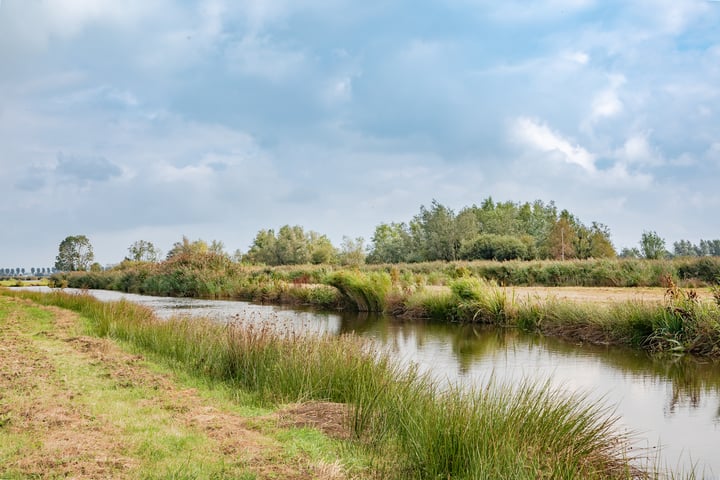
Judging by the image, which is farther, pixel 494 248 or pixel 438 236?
pixel 438 236

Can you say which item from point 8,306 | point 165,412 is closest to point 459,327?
point 165,412

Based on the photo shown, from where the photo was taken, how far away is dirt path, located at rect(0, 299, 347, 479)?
159 inches

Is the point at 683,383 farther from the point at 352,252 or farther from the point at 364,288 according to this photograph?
the point at 352,252

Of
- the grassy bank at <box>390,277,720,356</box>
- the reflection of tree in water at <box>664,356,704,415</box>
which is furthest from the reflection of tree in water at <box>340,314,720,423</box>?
the grassy bank at <box>390,277,720,356</box>

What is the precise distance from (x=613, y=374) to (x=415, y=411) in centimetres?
620

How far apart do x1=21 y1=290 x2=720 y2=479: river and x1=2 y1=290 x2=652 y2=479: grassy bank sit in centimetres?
42

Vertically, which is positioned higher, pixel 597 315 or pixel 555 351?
pixel 597 315

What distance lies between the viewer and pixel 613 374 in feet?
31.7

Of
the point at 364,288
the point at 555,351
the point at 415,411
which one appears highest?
the point at 364,288

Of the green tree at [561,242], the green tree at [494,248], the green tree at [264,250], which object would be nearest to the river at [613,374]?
the green tree at [494,248]

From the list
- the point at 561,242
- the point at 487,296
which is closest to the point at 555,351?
the point at 487,296

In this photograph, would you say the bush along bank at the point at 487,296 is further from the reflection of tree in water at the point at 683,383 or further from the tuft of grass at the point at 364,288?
the reflection of tree in water at the point at 683,383

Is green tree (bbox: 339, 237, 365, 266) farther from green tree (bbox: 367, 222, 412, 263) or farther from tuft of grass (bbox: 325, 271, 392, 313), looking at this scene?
tuft of grass (bbox: 325, 271, 392, 313)

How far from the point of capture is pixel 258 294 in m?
29.3
